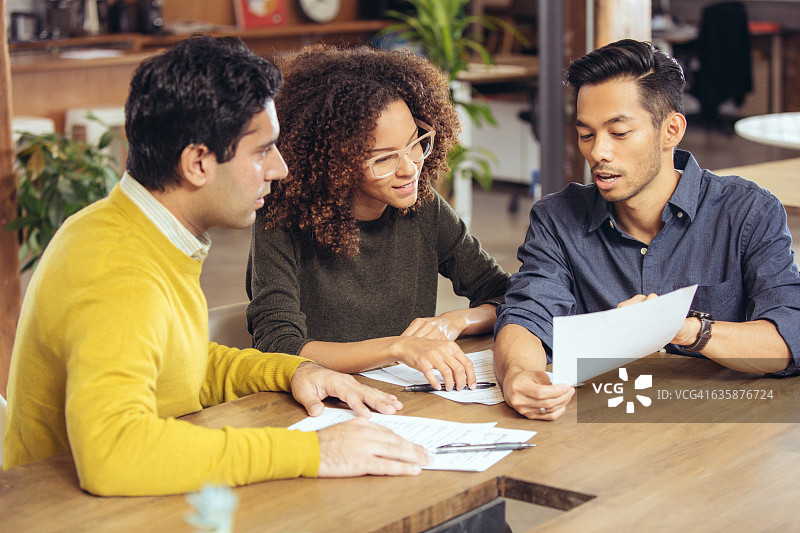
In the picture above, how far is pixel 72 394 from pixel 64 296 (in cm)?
14

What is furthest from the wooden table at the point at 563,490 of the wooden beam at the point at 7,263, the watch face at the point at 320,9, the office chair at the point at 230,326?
the watch face at the point at 320,9

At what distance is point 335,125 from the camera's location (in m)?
2.01

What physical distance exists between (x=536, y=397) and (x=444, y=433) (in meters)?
0.16

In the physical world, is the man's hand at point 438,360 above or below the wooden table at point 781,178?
below

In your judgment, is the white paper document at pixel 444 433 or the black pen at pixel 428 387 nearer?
the white paper document at pixel 444 433

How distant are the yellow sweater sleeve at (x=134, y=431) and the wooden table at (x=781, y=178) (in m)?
2.28

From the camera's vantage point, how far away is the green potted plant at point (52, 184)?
337cm

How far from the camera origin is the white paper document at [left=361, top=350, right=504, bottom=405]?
64.6 inches

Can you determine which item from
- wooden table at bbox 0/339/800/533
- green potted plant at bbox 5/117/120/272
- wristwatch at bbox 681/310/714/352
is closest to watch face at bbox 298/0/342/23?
green potted plant at bbox 5/117/120/272

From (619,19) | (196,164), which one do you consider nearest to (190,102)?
(196,164)

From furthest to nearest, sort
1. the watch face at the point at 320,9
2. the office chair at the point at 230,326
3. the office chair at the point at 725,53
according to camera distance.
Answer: the office chair at the point at 725,53 → the watch face at the point at 320,9 → the office chair at the point at 230,326

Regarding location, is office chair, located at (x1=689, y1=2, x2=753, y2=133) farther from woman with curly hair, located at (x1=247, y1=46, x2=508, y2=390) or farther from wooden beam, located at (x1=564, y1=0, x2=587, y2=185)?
woman with curly hair, located at (x1=247, y1=46, x2=508, y2=390)

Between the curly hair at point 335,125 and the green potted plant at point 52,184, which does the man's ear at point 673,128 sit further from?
the green potted plant at point 52,184

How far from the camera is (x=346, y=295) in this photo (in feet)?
6.98
